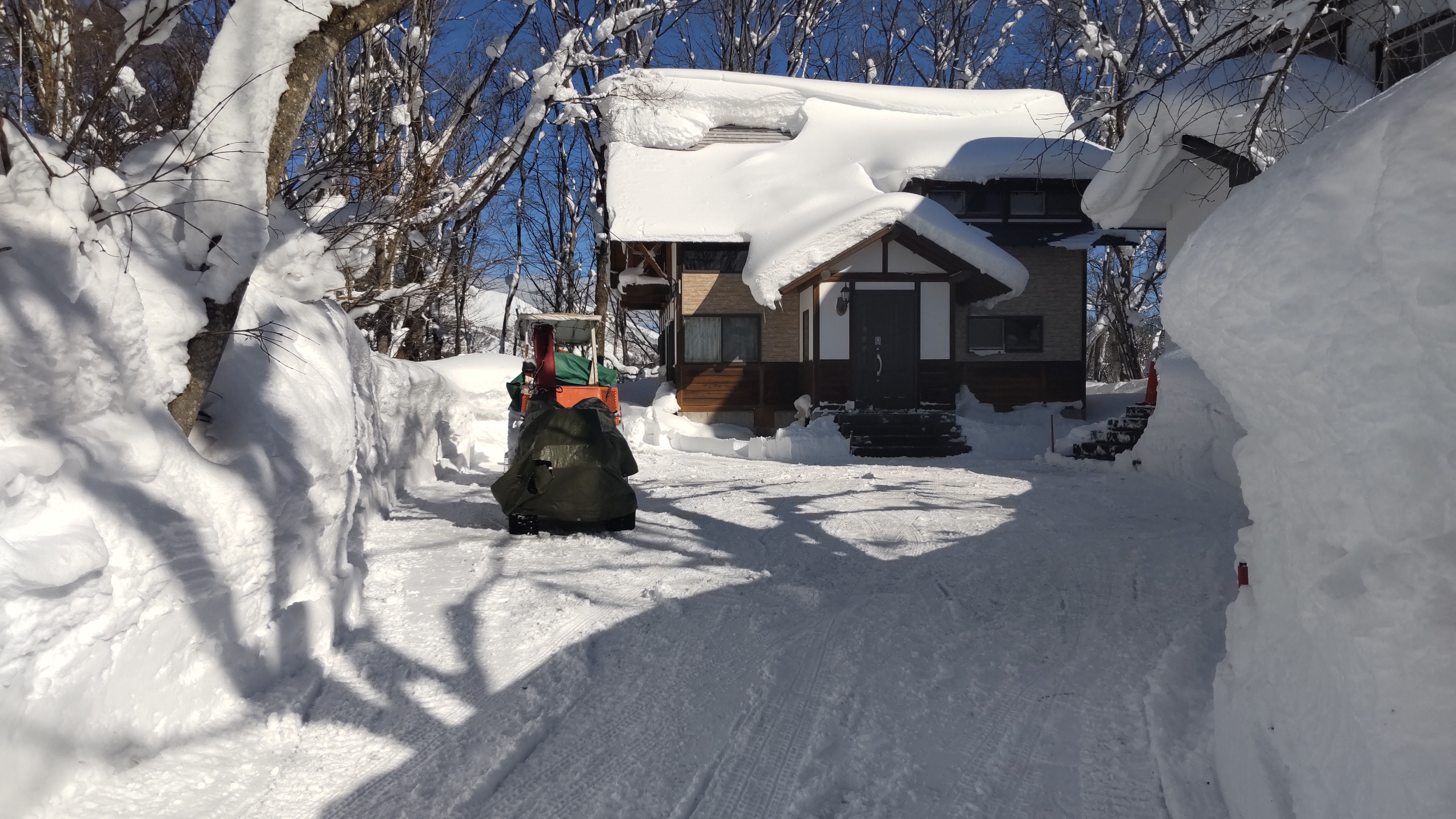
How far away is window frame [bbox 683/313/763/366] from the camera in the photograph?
765 inches

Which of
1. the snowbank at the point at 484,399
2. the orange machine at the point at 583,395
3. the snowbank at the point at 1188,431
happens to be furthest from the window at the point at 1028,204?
the orange machine at the point at 583,395

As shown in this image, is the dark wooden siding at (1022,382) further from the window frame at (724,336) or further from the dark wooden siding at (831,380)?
the window frame at (724,336)

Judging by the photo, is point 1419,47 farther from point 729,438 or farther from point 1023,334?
point 1023,334

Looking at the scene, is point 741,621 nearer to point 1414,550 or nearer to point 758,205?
point 1414,550

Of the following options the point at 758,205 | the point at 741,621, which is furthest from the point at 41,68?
the point at 758,205

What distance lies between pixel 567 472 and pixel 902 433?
31.9 ft

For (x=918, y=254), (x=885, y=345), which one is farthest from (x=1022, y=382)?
(x=918, y=254)

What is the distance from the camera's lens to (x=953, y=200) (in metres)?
20.6

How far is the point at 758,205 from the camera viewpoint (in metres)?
19.6

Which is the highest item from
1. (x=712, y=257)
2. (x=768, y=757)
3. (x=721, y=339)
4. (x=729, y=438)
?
(x=712, y=257)

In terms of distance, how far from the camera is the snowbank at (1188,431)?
9.26 metres

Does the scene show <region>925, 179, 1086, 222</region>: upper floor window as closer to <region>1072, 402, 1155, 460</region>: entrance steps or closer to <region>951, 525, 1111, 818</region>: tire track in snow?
<region>1072, 402, 1155, 460</region>: entrance steps

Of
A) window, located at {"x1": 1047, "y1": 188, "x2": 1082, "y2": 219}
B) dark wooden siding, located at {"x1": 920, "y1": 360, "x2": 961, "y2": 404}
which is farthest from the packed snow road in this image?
window, located at {"x1": 1047, "y1": 188, "x2": 1082, "y2": 219}

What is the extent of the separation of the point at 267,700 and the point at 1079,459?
11.3 meters
